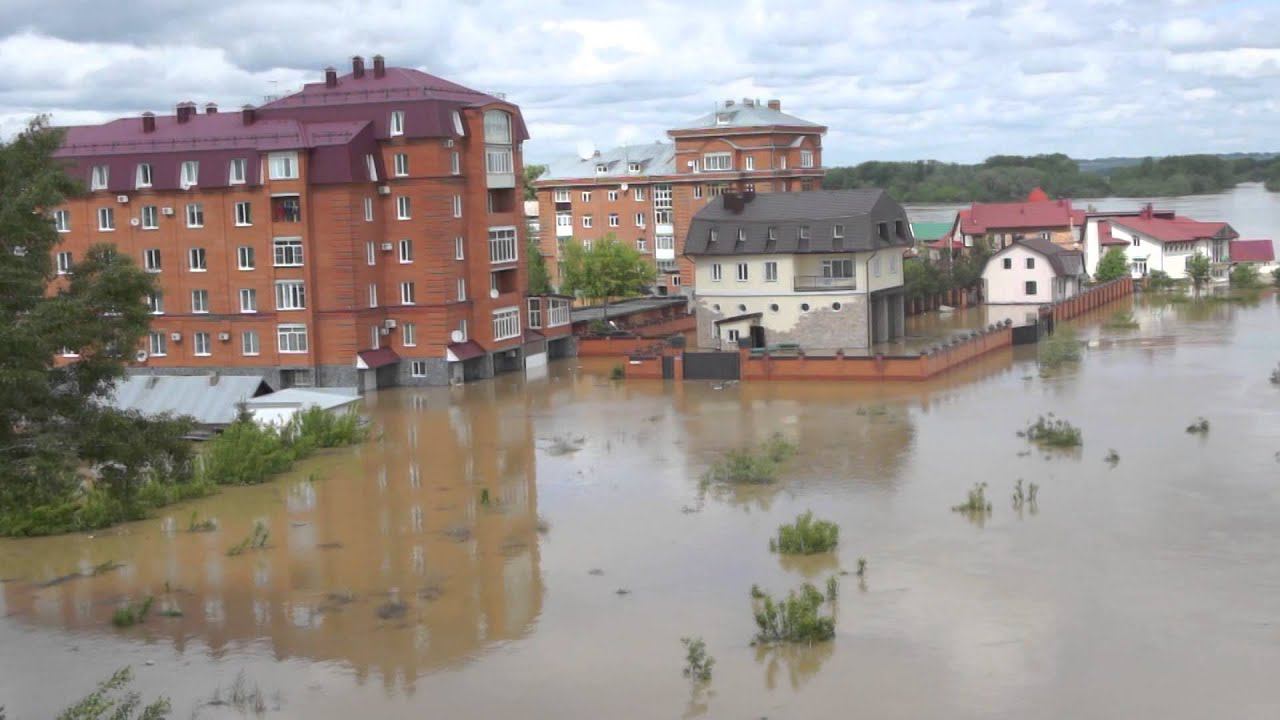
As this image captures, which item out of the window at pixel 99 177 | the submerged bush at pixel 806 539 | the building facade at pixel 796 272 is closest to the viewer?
the submerged bush at pixel 806 539

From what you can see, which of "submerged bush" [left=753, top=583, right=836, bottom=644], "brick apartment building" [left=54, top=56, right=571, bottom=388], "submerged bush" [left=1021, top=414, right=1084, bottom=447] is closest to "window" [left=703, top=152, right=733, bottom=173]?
"brick apartment building" [left=54, top=56, right=571, bottom=388]

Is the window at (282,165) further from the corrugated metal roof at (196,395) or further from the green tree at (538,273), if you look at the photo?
the green tree at (538,273)

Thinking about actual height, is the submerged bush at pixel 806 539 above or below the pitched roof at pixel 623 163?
below

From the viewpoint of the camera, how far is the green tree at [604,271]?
50.7 meters

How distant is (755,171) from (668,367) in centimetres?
1862

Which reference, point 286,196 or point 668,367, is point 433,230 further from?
point 668,367

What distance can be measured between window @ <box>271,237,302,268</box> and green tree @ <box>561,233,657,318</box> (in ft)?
57.7

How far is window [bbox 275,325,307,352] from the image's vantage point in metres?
33.7

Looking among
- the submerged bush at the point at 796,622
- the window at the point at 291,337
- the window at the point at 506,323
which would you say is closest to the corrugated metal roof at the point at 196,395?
the window at the point at 291,337

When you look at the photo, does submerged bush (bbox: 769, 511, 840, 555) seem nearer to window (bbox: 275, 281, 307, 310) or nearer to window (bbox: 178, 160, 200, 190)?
window (bbox: 275, 281, 307, 310)

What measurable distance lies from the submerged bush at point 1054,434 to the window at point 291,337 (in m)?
16.7

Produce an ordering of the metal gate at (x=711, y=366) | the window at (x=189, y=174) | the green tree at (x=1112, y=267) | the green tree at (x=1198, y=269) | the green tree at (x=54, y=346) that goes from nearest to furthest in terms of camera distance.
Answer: the green tree at (x=54, y=346) < the window at (x=189, y=174) < the metal gate at (x=711, y=366) < the green tree at (x=1198, y=269) < the green tree at (x=1112, y=267)

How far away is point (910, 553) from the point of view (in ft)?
60.0

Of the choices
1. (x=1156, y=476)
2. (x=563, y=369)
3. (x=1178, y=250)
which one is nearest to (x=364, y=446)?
(x=563, y=369)
